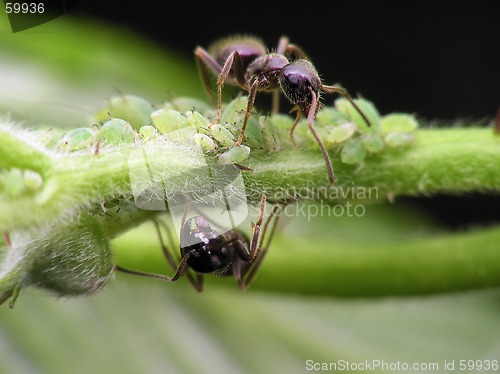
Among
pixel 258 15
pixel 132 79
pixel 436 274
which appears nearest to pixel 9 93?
pixel 132 79

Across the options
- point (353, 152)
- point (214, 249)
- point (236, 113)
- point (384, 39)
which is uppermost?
point (236, 113)

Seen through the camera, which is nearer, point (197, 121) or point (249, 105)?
point (197, 121)

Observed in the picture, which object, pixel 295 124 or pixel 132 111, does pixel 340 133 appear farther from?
pixel 132 111

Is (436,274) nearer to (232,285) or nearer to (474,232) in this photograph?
(474,232)

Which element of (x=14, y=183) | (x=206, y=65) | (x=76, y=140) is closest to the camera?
(x=14, y=183)

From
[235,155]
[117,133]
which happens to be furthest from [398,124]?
[117,133]

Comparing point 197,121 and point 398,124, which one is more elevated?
point 197,121

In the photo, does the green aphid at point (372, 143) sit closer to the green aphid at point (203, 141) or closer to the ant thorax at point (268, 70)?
the ant thorax at point (268, 70)
